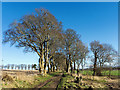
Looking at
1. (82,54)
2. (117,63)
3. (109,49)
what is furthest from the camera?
(82,54)

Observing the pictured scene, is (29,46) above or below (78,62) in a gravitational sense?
above

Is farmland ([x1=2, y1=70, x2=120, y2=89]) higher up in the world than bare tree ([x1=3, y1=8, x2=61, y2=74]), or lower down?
lower down

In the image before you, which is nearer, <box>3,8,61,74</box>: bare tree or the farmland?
the farmland

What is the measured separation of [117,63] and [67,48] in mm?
15247

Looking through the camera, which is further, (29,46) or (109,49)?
(109,49)

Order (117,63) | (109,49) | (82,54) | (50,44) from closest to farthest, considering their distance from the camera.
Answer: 1. (50,44)
2. (117,63)
3. (109,49)
4. (82,54)

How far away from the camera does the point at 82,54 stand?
3572cm

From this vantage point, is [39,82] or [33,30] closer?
[39,82]

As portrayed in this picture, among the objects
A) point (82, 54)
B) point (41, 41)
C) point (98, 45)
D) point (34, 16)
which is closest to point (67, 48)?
point (82, 54)

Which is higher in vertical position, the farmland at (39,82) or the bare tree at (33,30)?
the bare tree at (33,30)

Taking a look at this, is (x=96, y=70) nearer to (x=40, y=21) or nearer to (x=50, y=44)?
(x=50, y=44)

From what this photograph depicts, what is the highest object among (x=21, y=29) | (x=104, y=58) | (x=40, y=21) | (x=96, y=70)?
(x=40, y=21)

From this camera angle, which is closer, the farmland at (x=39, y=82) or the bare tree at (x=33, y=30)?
the farmland at (x=39, y=82)

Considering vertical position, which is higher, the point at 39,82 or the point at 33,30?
the point at 33,30
